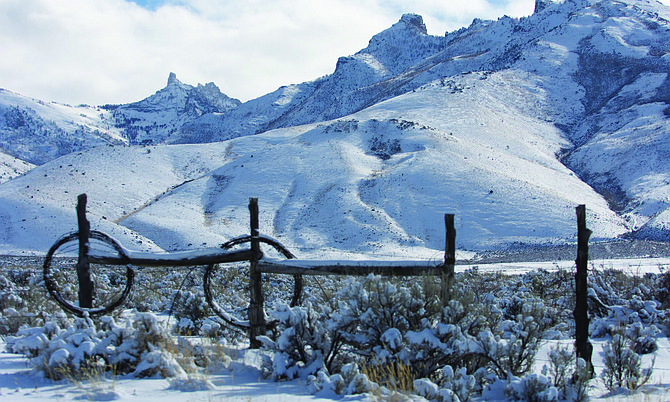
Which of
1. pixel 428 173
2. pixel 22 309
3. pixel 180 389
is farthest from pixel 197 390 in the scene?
pixel 428 173

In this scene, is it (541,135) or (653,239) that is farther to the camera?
(541,135)

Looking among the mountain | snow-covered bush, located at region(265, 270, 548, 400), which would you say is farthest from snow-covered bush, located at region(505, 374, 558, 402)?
the mountain

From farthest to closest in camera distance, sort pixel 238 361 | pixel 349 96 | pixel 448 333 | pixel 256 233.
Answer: pixel 349 96 → pixel 256 233 → pixel 238 361 → pixel 448 333

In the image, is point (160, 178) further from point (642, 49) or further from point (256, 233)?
point (642, 49)

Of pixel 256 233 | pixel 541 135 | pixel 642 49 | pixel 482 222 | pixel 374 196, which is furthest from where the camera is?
pixel 642 49

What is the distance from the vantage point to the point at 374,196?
2051 inches

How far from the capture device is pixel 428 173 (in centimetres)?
5475

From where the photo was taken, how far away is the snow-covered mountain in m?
44.9

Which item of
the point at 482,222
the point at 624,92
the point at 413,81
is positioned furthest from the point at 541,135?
the point at 413,81

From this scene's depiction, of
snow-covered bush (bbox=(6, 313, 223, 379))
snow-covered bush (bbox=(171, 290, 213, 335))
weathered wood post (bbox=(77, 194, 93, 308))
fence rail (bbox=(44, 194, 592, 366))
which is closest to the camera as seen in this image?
snow-covered bush (bbox=(6, 313, 223, 379))

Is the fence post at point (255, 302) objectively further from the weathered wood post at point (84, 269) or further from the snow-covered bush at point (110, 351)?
the weathered wood post at point (84, 269)

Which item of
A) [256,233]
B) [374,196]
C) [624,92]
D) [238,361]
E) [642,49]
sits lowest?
[238,361]

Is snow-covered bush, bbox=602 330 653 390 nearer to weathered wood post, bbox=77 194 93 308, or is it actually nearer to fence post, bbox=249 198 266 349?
fence post, bbox=249 198 266 349

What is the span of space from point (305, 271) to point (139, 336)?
2350 mm
